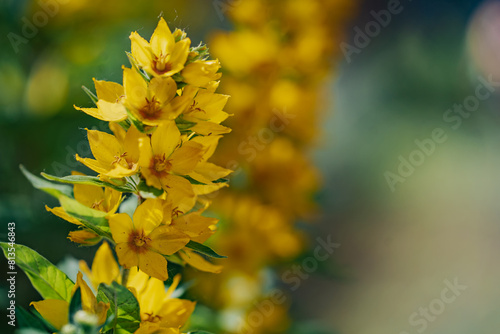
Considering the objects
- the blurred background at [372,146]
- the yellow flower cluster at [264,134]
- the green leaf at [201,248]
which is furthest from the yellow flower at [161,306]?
the yellow flower cluster at [264,134]

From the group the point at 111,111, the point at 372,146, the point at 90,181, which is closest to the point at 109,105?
the point at 111,111

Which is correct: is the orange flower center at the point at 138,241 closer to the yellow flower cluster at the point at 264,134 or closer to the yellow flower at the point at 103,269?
the yellow flower at the point at 103,269

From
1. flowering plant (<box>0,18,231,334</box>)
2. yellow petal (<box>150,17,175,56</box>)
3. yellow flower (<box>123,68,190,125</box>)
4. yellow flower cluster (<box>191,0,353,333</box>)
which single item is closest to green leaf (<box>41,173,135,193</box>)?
flowering plant (<box>0,18,231,334</box>)

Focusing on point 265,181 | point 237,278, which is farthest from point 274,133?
point 237,278

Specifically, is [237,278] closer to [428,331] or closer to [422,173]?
[428,331]

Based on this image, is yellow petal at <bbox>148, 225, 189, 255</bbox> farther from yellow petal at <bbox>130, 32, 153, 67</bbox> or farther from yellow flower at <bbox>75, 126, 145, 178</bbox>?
yellow petal at <bbox>130, 32, 153, 67</bbox>

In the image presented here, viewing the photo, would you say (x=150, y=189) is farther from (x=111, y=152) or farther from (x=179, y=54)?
(x=179, y=54)
